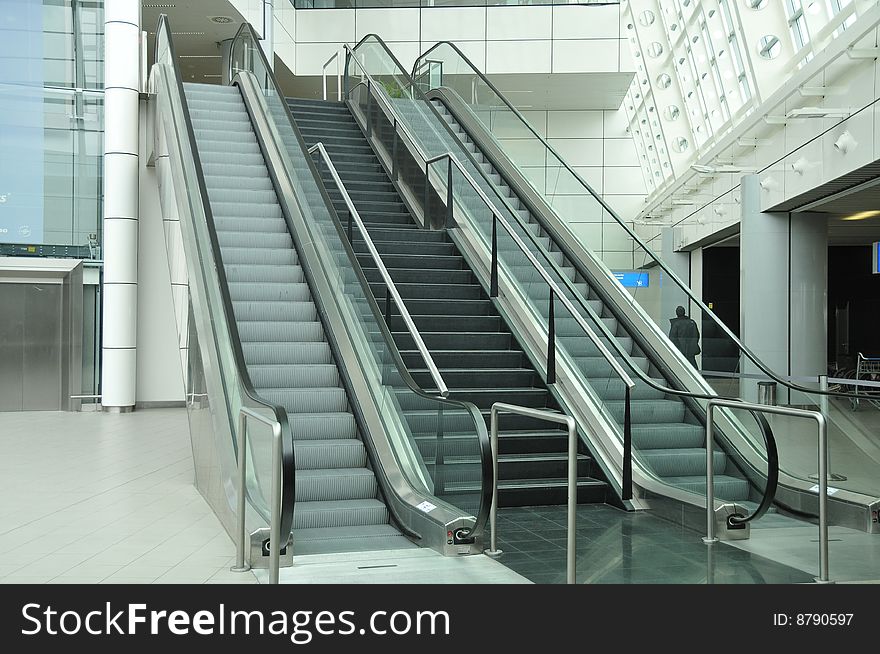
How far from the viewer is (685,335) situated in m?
9.21

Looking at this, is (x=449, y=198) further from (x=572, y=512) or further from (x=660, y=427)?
(x=572, y=512)

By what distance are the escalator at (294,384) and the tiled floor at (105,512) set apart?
0.31 m

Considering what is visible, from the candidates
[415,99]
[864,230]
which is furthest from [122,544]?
[864,230]

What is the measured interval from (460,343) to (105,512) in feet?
12.3

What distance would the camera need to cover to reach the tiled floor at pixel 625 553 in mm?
5508

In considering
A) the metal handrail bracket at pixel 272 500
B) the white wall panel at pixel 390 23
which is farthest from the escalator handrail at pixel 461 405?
the white wall panel at pixel 390 23

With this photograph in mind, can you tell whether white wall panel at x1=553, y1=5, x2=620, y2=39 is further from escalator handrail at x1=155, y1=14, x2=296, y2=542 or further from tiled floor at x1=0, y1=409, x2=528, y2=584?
tiled floor at x1=0, y1=409, x2=528, y2=584

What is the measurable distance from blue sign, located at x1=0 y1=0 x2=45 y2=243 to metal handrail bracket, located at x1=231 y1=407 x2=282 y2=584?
Result: 11.2 metres

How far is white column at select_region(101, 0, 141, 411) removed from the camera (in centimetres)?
1505

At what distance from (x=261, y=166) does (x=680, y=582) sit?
8937mm

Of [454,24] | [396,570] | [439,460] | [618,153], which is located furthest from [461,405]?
A: [618,153]

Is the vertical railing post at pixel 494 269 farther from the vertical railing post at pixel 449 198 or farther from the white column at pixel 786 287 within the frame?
the white column at pixel 786 287

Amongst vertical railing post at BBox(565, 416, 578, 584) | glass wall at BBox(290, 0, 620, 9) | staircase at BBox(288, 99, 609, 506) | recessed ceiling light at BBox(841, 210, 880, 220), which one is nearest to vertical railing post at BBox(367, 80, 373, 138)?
staircase at BBox(288, 99, 609, 506)

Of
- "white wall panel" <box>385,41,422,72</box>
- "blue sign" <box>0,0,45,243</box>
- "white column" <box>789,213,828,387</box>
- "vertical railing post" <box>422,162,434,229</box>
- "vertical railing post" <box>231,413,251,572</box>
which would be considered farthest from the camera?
"white wall panel" <box>385,41,422,72</box>
